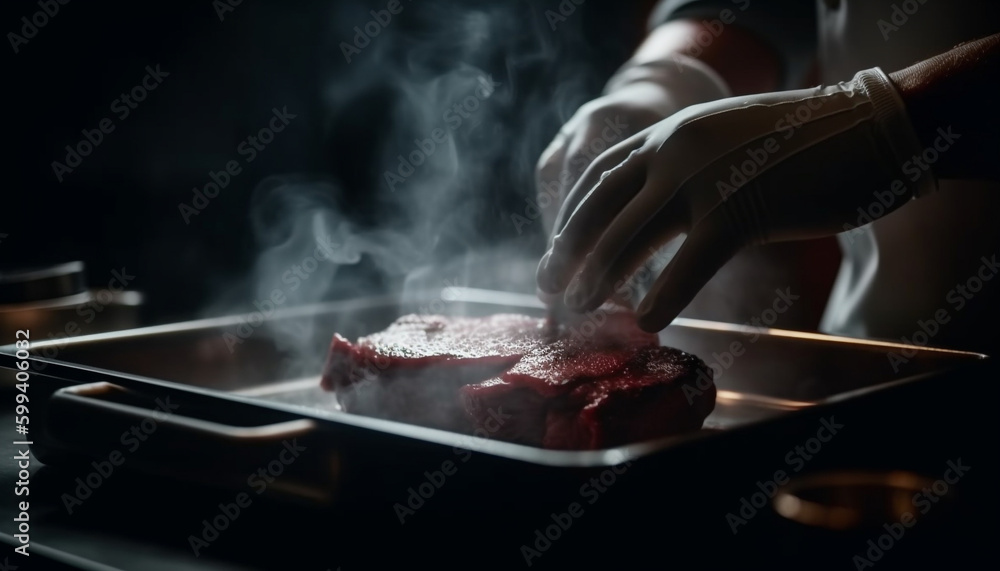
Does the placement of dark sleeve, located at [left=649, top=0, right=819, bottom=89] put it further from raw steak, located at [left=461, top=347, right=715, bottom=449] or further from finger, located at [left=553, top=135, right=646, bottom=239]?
raw steak, located at [left=461, top=347, right=715, bottom=449]

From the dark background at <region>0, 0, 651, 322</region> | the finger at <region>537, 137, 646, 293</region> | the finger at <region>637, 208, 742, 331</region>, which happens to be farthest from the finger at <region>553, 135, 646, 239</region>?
the dark background at <region>0, 0, 651, 322</region>

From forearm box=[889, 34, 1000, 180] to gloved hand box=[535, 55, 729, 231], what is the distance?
2.07ft

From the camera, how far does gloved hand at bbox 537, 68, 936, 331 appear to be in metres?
1.35

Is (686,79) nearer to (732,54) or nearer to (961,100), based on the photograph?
(732,54)

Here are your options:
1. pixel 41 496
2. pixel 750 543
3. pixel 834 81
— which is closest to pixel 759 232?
pixel 750 543

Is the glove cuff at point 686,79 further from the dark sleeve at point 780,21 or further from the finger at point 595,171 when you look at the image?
the finger at point 595,171

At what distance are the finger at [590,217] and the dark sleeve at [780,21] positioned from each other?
3.45 ft

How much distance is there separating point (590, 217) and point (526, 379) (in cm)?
31

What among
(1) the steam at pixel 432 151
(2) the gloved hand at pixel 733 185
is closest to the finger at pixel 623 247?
(2) the gloved hand at pixel 733 185

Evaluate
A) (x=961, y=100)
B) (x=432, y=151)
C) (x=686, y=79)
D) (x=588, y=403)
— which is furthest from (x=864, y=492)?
(x=432, y=151)

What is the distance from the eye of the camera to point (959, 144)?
4.50 feet

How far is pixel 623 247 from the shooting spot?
1.36 m

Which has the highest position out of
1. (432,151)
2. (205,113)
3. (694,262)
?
(205,113)

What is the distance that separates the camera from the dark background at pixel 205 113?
2902 millimetres
